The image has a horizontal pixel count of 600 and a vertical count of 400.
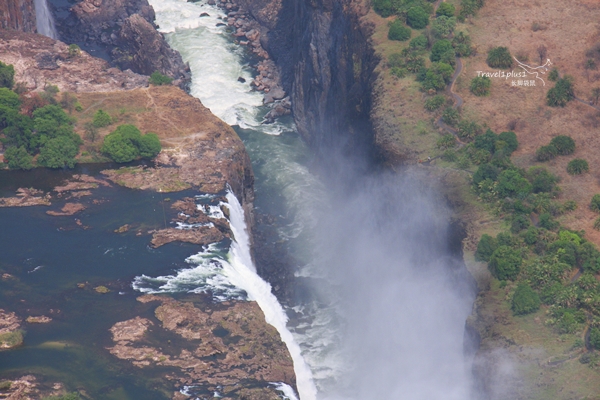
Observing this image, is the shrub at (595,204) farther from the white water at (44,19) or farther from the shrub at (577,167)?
the white water at (44,19)

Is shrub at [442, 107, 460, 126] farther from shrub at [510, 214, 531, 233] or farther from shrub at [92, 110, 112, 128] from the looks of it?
shrub at [92, 110, 112, 128]

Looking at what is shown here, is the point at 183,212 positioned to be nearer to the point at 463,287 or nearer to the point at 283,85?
the point at 463,287

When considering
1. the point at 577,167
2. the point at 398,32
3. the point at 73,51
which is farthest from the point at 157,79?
the point at 577,167

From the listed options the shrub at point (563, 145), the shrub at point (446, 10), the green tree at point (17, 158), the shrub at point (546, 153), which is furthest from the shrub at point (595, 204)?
the green tree at point (17, 158)

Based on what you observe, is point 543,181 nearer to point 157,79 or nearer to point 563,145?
point 563,145

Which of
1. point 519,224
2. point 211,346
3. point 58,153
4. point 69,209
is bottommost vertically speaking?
point 211,346

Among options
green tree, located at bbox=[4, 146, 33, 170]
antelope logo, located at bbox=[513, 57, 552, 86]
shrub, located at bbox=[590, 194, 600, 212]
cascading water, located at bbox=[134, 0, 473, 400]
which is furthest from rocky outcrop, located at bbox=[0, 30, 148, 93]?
shrub, located at bbox=[590, 194, 600, 212]
